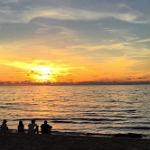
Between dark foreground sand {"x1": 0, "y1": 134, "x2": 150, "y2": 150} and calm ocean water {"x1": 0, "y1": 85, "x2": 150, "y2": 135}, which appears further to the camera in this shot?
calm ocean water {"x1": 0, "y1": 85, "x2": 150, "y2": 135}

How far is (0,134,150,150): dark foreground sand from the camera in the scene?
1742cm

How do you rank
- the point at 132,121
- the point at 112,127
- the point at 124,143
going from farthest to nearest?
the point at 132,121, the point at 112,127, the point at 124,143

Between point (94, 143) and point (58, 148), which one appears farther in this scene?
point (94, 143)

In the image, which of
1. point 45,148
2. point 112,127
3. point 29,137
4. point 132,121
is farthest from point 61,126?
point 45,148

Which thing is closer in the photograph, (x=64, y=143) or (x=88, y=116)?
(x=64, y=143)

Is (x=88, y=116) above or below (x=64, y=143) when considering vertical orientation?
above

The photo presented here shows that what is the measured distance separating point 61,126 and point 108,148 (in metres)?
30.6

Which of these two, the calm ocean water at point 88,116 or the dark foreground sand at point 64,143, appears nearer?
the dark foreground sand at point 64,143

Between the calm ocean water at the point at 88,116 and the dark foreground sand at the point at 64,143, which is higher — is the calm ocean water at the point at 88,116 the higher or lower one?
the higher one

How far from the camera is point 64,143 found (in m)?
18.5

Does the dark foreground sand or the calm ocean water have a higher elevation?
the calm ocean water

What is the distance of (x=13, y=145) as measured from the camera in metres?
18.1

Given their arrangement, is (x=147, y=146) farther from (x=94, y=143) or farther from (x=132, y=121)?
(x=132, y=121)

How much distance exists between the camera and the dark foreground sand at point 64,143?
17422mm
